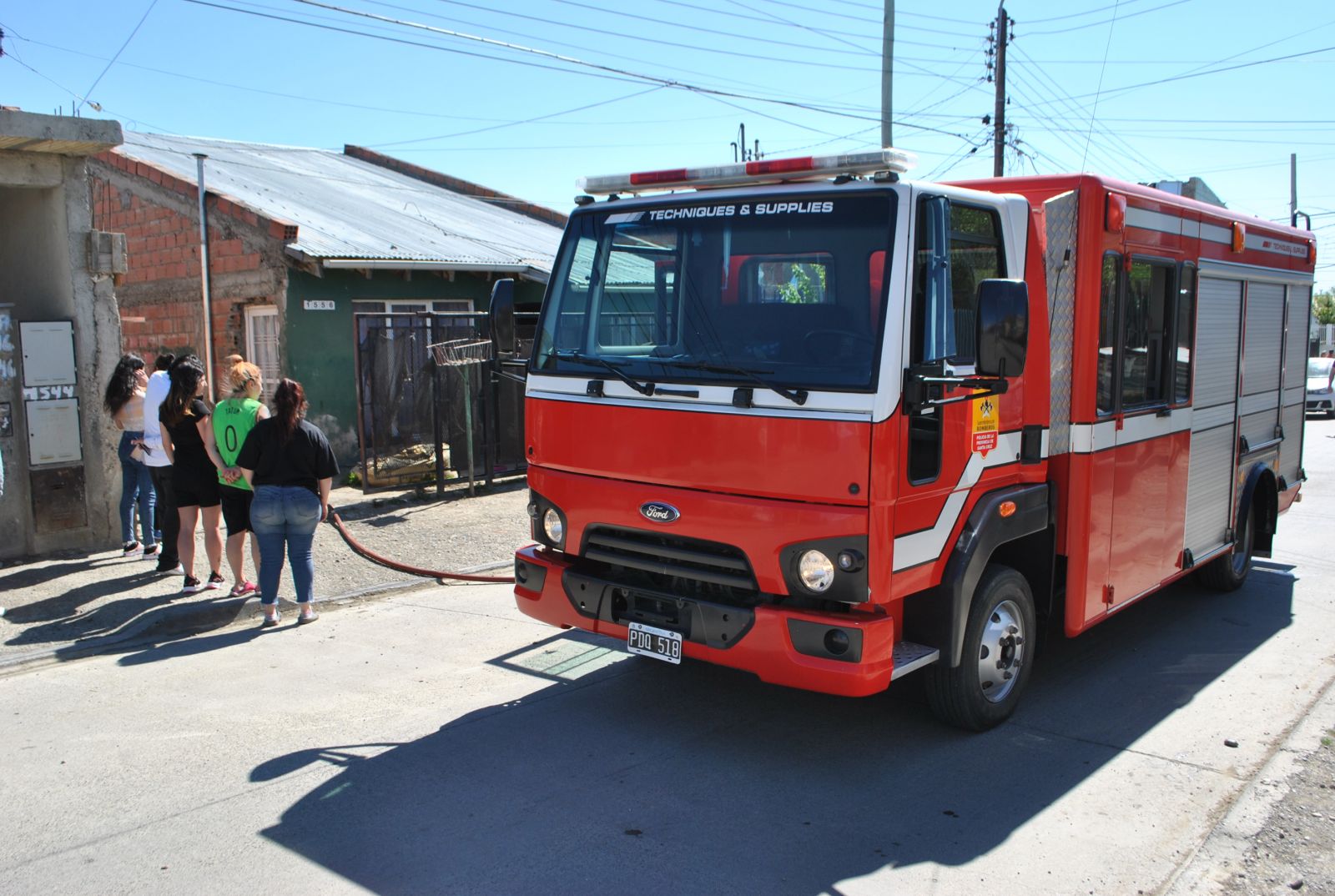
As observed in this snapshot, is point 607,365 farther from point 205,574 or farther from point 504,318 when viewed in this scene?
point 205,574

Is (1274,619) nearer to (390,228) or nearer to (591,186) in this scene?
(591,186)

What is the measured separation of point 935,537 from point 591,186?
253 centimetres

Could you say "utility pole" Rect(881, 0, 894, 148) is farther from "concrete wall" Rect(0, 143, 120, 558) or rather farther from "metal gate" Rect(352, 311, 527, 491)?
"concrete wall" Rect(0, 143, 120, 558)

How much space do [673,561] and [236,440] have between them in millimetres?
3744

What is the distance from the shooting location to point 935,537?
15.5ft

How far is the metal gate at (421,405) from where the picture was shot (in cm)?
1128

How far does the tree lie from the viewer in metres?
70.6

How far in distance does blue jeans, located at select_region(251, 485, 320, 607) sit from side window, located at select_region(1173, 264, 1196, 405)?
5.62 meters

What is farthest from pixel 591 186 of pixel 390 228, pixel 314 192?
pixel 314 192

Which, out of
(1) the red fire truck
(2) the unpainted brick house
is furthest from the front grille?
(2) the unpainted brick house

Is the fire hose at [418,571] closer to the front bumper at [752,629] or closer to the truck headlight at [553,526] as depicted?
the truck headlight at [553,526]

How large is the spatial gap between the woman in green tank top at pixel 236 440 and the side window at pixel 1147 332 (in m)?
5.41

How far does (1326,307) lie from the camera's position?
74.4 metres

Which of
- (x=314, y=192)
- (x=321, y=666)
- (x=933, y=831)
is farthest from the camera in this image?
(x=314, y=192)
